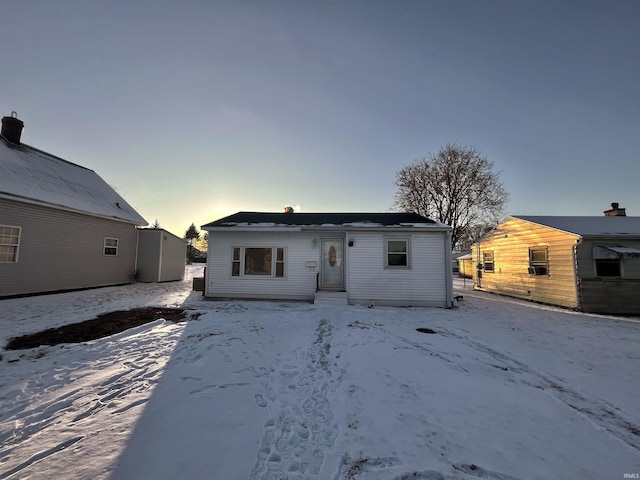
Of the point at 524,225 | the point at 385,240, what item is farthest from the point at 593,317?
the point at 385,240

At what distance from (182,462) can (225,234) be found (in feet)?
31.8

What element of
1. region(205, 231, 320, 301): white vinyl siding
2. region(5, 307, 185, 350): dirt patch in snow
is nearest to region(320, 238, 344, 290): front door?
region(205, 231, 320, 301): white vinyl siding

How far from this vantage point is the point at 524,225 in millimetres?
12484

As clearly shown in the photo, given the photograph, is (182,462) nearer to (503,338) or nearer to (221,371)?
(221,371)

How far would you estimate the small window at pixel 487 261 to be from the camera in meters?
15.3

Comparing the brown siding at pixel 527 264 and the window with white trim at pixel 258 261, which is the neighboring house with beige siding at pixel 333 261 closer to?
the window with white trim at pixel 258 261

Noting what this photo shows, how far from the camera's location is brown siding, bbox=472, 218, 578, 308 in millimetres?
10445

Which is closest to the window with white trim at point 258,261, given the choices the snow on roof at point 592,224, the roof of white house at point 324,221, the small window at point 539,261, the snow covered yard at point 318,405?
the roof of white house at point 324,221

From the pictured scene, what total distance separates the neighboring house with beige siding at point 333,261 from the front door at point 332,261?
0.14 ft

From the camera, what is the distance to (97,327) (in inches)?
251

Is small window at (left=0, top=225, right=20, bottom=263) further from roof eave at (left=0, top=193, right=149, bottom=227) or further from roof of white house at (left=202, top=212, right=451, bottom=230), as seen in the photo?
roof of white house at (left=202, top=212, right=451, bottom=230)

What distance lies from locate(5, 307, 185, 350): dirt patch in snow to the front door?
18.4 ft

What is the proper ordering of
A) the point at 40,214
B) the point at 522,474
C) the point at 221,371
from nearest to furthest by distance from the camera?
the point at 522,474, the point at 221,371, the point at 40,214

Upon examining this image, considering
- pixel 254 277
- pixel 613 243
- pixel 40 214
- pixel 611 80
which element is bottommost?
pixel 254 277
